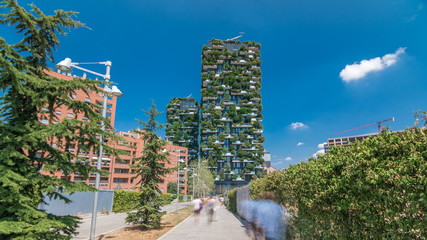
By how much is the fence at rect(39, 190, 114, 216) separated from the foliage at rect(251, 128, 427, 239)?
66.4 ft

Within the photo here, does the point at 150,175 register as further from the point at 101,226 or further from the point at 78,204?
the point at 78,204

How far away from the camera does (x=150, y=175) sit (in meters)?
14.8

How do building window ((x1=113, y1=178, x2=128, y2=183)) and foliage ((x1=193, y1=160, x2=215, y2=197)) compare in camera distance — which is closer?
foliage ((x1=193, y1=160, x2=215, y2=197))

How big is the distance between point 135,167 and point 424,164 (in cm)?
1432

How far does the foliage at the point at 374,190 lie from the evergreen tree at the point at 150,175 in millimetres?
11221

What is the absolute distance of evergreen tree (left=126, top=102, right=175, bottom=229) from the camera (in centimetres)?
1395

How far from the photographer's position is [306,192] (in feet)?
17.3

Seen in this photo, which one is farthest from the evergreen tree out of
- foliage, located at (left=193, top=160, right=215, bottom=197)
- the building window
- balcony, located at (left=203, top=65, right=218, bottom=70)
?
balcony, located at (left=203, top=65, right=218, bottom=70)

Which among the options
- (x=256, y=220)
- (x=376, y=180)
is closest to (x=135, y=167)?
(x=256, y=220)

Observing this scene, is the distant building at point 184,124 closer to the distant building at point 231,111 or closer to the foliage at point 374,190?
the distant building at point 231,111

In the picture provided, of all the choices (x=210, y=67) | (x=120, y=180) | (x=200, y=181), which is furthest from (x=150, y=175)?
(x=210, y=67)

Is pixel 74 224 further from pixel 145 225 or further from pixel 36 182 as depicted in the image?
pixel 145 225

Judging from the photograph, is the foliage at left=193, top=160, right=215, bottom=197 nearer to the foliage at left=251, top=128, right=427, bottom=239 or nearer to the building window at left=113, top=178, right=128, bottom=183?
the building window at left=113, top=178, right=128, bottom=183

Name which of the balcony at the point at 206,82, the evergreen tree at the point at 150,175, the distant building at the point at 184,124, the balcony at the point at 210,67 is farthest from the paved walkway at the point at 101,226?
the balcony at the point at 210,67
